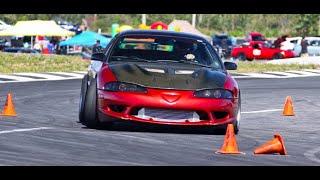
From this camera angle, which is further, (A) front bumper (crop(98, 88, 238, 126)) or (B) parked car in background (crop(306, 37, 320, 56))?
(B) parked car in background (crop(306, 37, 320, 56))

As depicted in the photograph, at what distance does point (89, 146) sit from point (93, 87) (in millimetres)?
2014

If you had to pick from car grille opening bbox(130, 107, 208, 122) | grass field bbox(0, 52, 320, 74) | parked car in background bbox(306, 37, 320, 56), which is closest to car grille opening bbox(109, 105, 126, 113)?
car grille opening bbox(130, 107, 208, 122)

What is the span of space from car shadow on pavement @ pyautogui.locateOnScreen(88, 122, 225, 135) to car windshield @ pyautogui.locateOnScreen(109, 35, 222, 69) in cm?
91

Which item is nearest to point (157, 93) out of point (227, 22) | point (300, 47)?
point (300, 47)

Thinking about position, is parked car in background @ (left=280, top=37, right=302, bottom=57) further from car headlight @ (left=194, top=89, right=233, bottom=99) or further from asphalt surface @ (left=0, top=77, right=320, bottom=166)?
car headlight @ (left=194, top=89, right=233, bottom=99)

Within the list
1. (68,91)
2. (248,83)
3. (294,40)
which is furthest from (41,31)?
(68,91)

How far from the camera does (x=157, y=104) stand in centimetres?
1099

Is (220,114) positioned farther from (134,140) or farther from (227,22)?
(227,22)

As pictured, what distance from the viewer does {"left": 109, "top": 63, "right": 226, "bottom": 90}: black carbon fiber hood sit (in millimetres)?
11203

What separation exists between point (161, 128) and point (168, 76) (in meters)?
0.83
